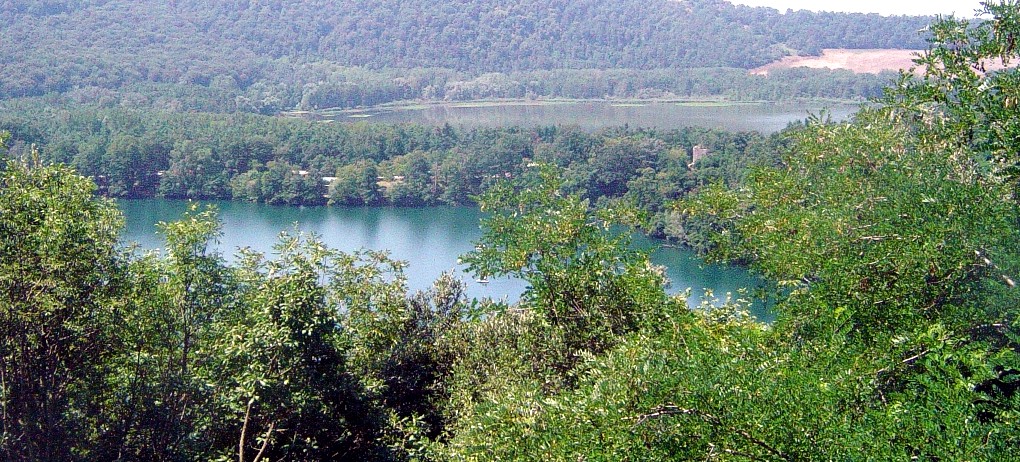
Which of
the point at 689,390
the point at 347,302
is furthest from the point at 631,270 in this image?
the point at 347,302

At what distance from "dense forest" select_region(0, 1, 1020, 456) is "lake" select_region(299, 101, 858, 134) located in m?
35.8

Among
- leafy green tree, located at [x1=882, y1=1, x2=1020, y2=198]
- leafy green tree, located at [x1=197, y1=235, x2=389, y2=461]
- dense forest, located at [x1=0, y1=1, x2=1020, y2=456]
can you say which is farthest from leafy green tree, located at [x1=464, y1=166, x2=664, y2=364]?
leafy green tree, located at [x1=882, y1=1, x2=1020, y2=198]

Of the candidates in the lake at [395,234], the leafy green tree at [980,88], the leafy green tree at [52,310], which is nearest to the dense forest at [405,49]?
the lake at [395,234]

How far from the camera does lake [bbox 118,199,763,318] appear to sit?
18.9m

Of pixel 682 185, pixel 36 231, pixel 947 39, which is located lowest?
pixel 682 185

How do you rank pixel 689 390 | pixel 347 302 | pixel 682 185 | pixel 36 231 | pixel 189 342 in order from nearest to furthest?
pixel 689 390 < pixel 36 231 < pixel 189 342 < pixel 347 302 < pixel 682 185

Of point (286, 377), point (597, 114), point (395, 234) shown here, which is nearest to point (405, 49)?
point (597, 114)

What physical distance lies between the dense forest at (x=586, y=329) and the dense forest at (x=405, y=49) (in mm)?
47235

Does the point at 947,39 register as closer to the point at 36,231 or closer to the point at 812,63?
the point at 36,231

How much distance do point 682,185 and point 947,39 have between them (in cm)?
1947

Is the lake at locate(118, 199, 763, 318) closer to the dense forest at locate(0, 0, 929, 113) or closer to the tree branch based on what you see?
the tree branch

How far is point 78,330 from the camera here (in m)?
4.38

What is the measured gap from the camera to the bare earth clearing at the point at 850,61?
63166 millimetres

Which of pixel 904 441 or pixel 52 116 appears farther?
pixel 52 116
